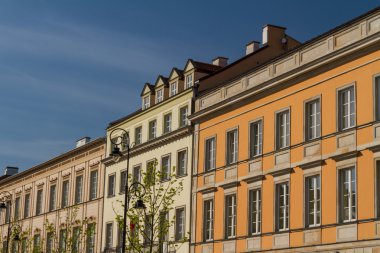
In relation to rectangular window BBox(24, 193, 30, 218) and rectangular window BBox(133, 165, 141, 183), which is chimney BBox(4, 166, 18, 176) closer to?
rectangular window BBox(24, 193, 30, 218)

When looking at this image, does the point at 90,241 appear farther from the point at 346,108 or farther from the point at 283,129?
the point at 346,108

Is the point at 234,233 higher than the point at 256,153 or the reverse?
the reverse

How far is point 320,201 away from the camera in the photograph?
34.8 m

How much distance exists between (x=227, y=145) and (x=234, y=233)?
467cm

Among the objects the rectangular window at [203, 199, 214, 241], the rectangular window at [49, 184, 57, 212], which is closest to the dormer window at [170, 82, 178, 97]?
the rectangular window at [203, 199, 214, 241]

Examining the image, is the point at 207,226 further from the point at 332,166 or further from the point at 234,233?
the point at 332,166

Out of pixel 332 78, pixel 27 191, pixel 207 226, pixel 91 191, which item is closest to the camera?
pixel 332 78

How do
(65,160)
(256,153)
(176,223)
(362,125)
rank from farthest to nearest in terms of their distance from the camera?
1. (65,160)
2. (176,223)
3. (256,153)
4. (362,125)

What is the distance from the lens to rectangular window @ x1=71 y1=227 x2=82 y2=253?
54.7 metres

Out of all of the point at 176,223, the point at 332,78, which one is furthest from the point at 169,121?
the point at 332,78

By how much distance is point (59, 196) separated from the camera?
66562 millimetres

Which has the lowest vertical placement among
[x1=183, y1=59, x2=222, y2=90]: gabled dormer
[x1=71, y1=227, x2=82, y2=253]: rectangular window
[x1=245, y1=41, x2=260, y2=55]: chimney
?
[x1=71, y1=227, x2=82, y2=253]: rectangular window

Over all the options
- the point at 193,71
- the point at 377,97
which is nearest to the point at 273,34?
the point at 193,71

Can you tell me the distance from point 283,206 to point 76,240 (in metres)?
21.8
